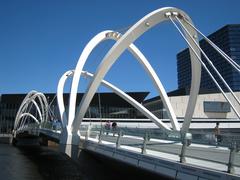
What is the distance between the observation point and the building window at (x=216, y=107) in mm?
84312

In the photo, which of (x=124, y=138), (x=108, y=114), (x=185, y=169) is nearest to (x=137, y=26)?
(x=124, y=138)

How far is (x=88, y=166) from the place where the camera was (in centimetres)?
2450

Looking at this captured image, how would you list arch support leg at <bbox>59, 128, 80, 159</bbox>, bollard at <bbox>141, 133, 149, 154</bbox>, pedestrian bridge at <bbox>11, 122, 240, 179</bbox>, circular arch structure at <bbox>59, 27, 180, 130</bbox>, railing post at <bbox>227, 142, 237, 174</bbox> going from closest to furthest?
railing post at <bbox>227, 142, 237, 174</bbox> < pedestrian bridge at <bbox>11, 122, 240, 179</bbox> < bollard at <bbox>141, 133, 149, 154</bbox> < arch support leg at <bbox>59, 128, 80, 159</bbox> < circular arch structure at <bbox>59, 27, 180, 130</bbox>

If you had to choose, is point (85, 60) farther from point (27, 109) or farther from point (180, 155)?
point (27, 109)

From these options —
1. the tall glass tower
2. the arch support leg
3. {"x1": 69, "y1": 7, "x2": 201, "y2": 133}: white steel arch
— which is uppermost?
the tall glass tower

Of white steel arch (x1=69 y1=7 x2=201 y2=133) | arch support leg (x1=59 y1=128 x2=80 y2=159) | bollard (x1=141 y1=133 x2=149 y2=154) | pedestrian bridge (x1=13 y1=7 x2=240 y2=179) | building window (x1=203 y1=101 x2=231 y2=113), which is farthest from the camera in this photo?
building window (x1=203 y1=101 x2=231 y2=113)

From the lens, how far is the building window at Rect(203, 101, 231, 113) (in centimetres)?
8431

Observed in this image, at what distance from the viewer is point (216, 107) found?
8462cm

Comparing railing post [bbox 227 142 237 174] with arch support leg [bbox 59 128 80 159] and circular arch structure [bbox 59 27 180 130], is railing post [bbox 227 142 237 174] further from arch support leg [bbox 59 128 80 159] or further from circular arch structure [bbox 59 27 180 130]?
circular arch structure [bbox 59 27 180 130]

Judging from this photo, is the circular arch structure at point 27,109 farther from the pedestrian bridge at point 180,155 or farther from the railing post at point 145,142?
the railing post at point 145,142

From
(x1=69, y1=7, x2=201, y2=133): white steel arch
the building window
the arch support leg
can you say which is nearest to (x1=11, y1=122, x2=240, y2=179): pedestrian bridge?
the arch support leg

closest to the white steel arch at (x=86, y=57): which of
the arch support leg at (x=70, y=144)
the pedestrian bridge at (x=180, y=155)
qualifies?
the arch support leg at (x=70, y=144)

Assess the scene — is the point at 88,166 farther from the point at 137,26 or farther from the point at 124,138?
the point at 137,26

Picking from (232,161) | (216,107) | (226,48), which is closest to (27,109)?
(216,107)
